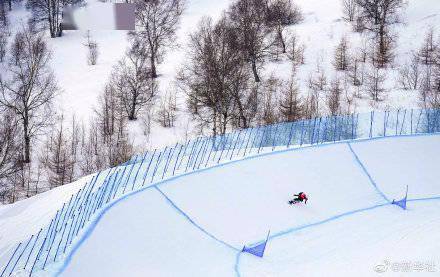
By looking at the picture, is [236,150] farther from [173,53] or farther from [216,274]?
[173,53]

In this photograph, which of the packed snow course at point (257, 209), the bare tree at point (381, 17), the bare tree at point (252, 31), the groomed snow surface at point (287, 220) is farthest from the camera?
the bare tree at point (381, 17)

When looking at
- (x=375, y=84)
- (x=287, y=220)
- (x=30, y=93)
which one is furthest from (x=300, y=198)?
(x=30, y=93)

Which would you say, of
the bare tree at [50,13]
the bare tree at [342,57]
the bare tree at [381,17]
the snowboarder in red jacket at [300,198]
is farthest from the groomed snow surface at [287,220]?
the bare tree at [50,13]

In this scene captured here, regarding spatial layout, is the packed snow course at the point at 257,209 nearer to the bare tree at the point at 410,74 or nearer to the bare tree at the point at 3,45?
the bare tree at the point at 410,74

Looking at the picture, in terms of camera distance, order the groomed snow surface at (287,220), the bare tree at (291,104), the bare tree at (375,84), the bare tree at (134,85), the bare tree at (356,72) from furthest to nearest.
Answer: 1. the bare tree at (356,72)
2. the bare tree at (134,85)
3. the bare tree at (375,84)
4. the bare tree at (291,104)
5. the groomed snow surface at (287,220)

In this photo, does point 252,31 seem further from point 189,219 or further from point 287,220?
point 189,219

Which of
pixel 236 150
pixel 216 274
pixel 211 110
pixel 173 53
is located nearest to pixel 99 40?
pixel 173 53
